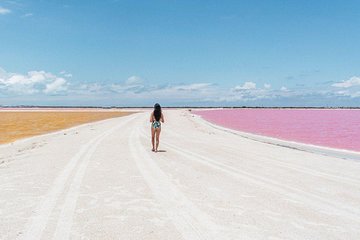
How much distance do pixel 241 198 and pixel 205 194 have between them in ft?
2.87

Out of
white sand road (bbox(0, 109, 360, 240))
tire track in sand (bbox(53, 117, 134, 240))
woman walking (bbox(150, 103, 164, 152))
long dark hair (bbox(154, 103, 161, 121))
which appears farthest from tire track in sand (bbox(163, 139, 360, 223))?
tire track in sand (bbox(53, 117, 134, 240))

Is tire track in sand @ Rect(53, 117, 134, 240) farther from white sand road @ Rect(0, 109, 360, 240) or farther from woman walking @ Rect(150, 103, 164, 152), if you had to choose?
woman walking @ Rect(150, 103, 164, 152)

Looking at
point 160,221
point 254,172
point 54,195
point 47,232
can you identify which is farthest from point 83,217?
point 254,172

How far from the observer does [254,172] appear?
12.4 m

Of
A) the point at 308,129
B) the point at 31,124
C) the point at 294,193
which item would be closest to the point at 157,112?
the point at 294,193

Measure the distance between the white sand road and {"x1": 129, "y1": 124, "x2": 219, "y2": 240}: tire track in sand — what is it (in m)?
0.02

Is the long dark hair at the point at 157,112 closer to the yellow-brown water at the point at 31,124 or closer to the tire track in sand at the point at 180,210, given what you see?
the tire track in sand at the point at 180,210

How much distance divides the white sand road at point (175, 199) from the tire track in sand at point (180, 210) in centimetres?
2

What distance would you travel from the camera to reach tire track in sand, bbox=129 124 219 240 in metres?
6.21

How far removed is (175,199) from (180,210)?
91 centimetres

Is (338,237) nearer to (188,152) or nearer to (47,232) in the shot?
(47,232)

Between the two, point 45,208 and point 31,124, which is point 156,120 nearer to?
point 45,208

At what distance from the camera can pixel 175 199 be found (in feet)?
27.6

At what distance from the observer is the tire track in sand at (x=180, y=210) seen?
6207 millimetres
